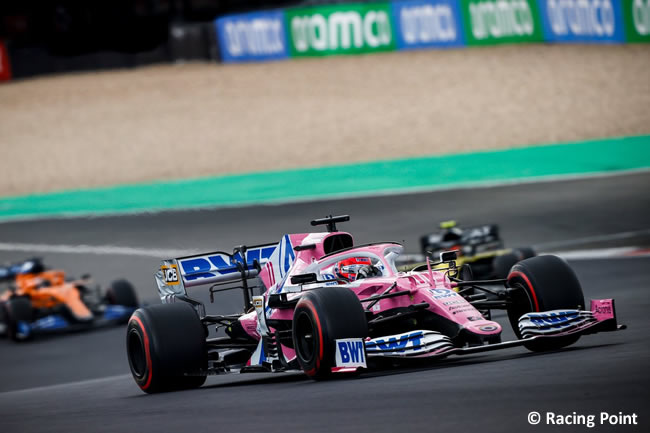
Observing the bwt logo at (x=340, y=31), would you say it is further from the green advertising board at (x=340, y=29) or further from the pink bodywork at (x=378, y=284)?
the pink bodywork at (x=378, y=284)

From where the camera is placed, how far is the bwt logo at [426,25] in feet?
129

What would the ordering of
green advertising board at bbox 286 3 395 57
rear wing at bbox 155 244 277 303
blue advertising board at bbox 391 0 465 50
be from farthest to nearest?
green advertising board at bbox 286 3 395 57 < blue advertising board at bbox 391 0 465 50 < rear wing at bbox 155 244 277 303

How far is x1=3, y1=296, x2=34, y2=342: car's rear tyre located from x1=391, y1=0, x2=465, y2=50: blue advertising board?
24.0 metres

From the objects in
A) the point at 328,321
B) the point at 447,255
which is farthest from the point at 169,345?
the point at 447,255

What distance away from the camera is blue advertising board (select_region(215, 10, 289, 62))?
4081cm

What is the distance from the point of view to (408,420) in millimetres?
6832

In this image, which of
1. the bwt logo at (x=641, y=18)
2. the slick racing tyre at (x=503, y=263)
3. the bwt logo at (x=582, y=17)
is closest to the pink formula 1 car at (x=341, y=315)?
the slick racing tyre at (x=503, y=263)

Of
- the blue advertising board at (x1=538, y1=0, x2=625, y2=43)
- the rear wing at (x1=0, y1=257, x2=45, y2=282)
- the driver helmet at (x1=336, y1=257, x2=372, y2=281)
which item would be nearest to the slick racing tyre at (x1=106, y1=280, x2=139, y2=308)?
the rear wing at (x1=0, y1=257, x2=45, y2=282)

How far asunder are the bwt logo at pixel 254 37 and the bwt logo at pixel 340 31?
2.14 ft

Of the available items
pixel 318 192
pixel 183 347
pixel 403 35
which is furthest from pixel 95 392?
pixel 403 35

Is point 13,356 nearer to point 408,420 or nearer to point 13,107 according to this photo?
point 408,420

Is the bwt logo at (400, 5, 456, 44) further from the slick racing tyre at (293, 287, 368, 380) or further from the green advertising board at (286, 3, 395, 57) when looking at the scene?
the slick racing tyre at (293, 287, 368, 380)

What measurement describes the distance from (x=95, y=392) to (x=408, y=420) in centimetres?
554

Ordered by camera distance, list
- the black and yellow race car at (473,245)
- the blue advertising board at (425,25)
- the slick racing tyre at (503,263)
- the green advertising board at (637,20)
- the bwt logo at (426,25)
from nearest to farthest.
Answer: the slick racing tyre at (503,263), the black and yellow race car at (473,245), the green advertising board at (637,20), the blue advertising board at (425,25), the bwt logo at (426,25)
